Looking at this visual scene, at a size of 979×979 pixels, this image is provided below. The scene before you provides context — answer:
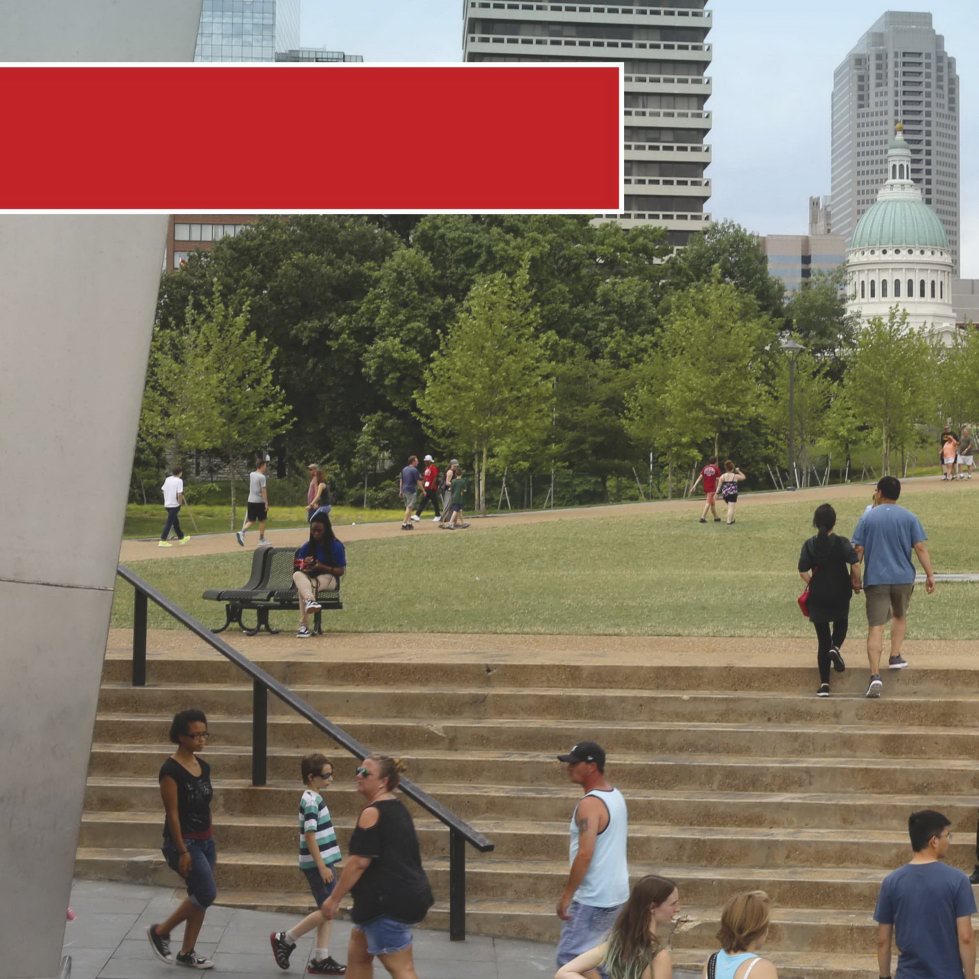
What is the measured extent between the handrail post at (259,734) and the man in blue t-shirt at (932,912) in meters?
5.13

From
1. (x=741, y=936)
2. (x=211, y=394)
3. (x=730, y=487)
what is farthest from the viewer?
(x=211, y=394)

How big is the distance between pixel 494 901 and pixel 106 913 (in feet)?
8.24

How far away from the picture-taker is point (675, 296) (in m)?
60.5

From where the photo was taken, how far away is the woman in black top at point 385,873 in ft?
23.7

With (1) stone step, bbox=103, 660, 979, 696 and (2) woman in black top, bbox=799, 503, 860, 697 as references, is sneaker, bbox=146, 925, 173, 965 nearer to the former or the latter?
(1) stone step, bbox=103, 660, 979, 696

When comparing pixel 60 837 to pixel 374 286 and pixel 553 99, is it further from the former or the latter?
pixel 374 286

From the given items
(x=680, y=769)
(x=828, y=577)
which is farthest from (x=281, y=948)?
(x=828, y=577)

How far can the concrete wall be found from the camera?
6.63 metres

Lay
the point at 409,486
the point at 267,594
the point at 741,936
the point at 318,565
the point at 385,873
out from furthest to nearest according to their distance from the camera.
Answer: the point at 409,486, the point at 267,594, the point at 318,565, the point at 385,873, the point at 741,936

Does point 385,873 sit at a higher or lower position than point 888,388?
lower

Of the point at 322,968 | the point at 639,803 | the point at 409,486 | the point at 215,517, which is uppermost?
the point at 409,486

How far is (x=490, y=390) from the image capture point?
42906 mm

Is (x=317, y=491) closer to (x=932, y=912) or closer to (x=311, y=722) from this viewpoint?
(x=311, y=722)

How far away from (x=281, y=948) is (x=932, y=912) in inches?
151
